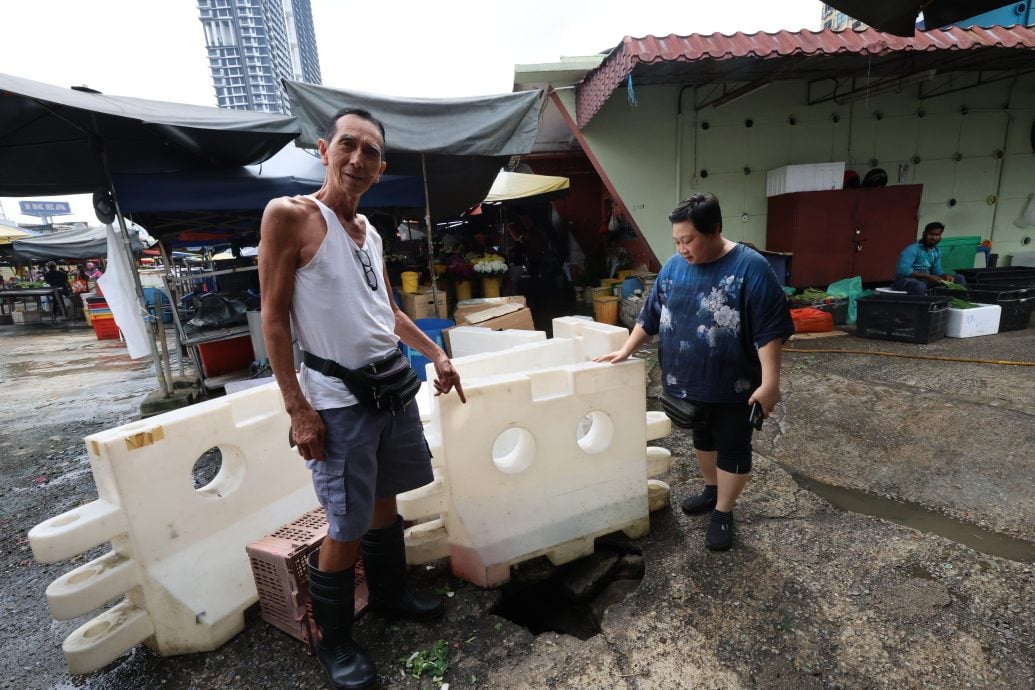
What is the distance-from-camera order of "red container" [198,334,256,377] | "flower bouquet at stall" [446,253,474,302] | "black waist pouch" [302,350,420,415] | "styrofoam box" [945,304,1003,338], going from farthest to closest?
"flower bouquet at stall" [446,253,474,302]
"red container" [198,334,256,377]
"styrofoam box" [945,304,1003,338]
"black waist pouch" [302,350,420,415]

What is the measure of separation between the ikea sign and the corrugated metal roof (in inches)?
2183

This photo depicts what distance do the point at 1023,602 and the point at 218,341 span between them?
7.43 m

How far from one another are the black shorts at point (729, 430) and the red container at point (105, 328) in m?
15.2

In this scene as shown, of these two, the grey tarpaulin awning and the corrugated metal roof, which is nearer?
the grey tarpaulin awning

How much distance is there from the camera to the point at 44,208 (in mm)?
42625

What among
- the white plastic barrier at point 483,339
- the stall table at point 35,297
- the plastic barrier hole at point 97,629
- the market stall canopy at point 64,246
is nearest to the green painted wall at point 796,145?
the white plastic barrier at point 483,339

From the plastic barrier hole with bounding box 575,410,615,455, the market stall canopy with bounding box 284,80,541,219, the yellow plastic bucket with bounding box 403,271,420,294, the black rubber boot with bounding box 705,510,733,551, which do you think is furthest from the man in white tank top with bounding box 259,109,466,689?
the yellow plastic bucket with bounding box 403,271,420,294

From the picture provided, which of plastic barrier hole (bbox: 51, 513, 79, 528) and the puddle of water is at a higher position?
plastic barrier hole (bbox: 51, 513, 79, 528)

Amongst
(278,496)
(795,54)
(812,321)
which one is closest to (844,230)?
(812,321)

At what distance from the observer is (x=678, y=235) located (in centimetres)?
248

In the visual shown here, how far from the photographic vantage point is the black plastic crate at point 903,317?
5.73 metres

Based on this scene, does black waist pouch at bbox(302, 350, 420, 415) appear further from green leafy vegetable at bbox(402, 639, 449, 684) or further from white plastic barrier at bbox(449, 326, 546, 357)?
white plastic barrier at bbox(449, 326, 546, 357)

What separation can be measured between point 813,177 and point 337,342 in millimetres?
8012

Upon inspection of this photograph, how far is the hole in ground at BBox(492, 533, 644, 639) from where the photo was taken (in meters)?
2.58
